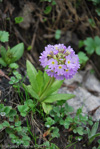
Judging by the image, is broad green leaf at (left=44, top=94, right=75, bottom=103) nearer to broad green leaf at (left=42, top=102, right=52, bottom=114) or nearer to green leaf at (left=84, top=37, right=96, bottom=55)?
broad green leaf at (left=42, top=102, right=52, bottom=114)

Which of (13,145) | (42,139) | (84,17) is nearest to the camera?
(13,145)

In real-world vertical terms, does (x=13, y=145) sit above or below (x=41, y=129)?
above

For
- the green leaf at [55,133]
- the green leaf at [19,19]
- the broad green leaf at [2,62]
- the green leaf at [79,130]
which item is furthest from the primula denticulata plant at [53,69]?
the green leaf at [19,19]

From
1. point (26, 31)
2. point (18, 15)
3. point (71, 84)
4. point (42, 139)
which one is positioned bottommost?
point (71, 84)

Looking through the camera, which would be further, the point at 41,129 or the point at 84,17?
the point at 84,17

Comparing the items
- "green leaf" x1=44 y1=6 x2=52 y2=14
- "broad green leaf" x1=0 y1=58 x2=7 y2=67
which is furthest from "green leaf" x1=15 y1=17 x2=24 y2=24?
"broad green leaf" x1=0 y1=58 x2=7 y2=67

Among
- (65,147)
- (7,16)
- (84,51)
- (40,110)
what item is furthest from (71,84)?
(7,16)

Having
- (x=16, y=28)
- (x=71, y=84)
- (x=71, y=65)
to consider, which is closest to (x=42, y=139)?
(x=71, y=65)

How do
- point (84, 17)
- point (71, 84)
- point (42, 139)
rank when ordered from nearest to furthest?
point (42, 139)
point (71, 84)
point (84, 17)

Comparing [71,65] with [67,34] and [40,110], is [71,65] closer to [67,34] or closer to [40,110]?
[40,110]
